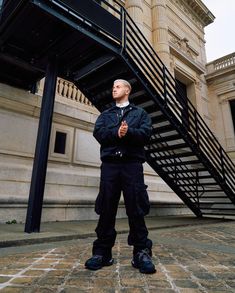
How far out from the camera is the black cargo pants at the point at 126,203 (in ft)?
7.48

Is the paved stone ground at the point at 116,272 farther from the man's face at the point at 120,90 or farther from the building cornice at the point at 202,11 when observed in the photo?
the building cornice at the point at 202,11

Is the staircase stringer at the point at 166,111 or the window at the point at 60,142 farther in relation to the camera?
the window at the point at 60,142

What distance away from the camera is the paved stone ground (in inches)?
72.2

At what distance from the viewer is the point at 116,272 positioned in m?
2.18

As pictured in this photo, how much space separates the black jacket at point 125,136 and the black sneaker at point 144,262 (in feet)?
3.01

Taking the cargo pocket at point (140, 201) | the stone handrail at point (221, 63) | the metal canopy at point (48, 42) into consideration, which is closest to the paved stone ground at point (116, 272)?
the cargo pocket at point (140, 201)

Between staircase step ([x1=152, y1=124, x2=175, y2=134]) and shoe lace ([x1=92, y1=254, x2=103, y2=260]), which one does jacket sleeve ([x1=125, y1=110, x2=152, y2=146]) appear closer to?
shoe lace ([x1=92, y1=254, x2=103, y2=260])

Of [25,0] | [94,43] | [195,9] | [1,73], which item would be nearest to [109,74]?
[94,43]

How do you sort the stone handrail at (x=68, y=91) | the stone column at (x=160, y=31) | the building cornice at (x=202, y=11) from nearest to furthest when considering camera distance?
the stone handrail at (x=68, y=91) < the stone column at (x=160, y=31) < the building cornice at (x=202, y=11)

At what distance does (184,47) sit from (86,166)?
12.1 meters

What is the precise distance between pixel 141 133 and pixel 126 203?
→ 0.72 metres

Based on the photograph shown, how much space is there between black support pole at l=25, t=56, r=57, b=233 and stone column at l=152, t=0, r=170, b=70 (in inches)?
340

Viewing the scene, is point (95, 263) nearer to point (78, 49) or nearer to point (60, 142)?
point (78, 49)

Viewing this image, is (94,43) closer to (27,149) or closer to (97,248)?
(27,149)
